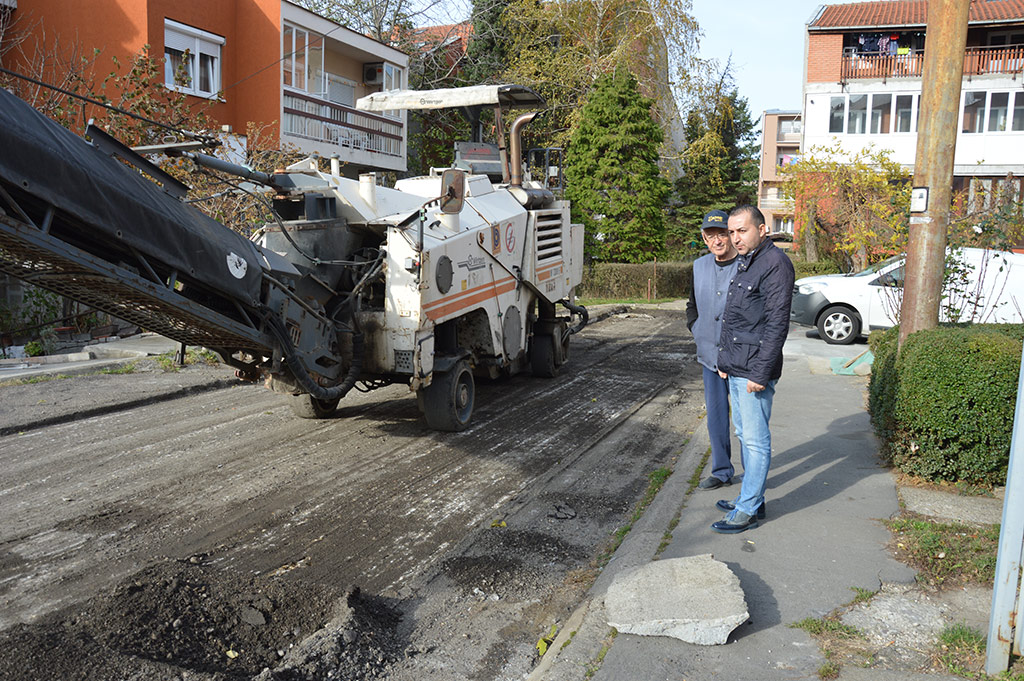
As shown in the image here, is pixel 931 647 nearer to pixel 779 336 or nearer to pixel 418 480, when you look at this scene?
pixel 779 336

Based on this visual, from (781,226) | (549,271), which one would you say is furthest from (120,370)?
(781,226)

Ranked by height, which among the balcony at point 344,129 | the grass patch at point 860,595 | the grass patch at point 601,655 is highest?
the balcony at point 344,129

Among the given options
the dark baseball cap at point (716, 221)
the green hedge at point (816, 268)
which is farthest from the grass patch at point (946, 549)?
the green hedge at point (816, 268)

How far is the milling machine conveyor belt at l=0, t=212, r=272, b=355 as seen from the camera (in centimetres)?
427

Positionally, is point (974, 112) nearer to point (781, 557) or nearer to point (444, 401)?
point (444, 401)

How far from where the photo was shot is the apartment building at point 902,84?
1234 inches

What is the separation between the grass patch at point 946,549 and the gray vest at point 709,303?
1.60m

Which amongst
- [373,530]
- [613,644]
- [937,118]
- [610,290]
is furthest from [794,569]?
[610,290]

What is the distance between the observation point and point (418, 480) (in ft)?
21.4

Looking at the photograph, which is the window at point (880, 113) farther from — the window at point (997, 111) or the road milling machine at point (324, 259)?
the road milling machine at point (324, 259)

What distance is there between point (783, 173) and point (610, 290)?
7.19m

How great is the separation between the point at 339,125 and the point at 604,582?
68.7ft

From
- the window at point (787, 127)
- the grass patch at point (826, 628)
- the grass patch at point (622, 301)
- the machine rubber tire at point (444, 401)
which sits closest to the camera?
the grass patch at point (826, 628)

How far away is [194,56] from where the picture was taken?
1991 cm
